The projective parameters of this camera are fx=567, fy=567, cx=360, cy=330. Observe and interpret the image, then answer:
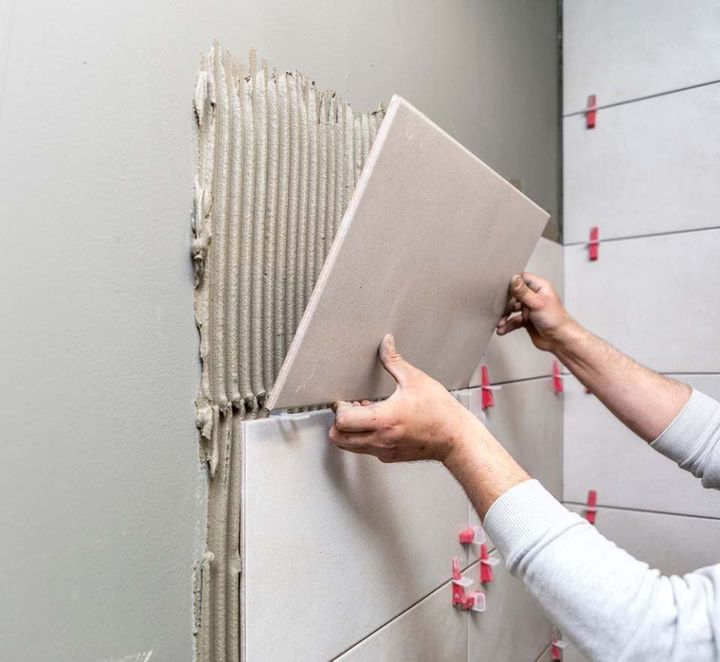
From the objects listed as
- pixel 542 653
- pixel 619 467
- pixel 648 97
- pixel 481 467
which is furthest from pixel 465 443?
pixel 648 97

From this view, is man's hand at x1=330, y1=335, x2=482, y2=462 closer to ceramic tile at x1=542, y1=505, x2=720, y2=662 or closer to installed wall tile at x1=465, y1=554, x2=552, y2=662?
installed wall tile at x1=465, y1=554, x2=552, y2=662

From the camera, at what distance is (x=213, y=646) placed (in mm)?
675

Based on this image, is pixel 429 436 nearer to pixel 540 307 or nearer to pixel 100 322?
pixel 100 322

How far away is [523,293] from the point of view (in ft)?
3.71

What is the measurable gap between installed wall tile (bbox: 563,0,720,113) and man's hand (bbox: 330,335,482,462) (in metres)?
1.33

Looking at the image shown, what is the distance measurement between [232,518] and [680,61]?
1656 mm

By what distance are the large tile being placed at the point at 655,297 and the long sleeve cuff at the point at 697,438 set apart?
1.76 ft

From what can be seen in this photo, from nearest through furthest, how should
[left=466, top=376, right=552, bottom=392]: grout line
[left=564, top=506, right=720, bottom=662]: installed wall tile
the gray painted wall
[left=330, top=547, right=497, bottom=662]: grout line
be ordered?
1. the gray painted wall
2. [left=330, top=547, right=497, bottom=662]: grout line
3. [left=466, top=376, right=552, bottom=392]: grout line
4. [left=564, top=506, right=720, bottom=662]: installed wall tile

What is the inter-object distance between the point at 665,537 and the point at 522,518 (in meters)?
1.13

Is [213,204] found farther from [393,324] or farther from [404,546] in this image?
[404,546]

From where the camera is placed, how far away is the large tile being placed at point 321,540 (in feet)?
2.34

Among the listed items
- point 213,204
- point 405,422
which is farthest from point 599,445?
point 213,204

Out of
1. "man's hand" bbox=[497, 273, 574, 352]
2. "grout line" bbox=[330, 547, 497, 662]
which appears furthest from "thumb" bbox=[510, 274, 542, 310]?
"grout line" bbox=[330, 547, 497, 662]

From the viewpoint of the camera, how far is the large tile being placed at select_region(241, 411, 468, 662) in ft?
2.34
